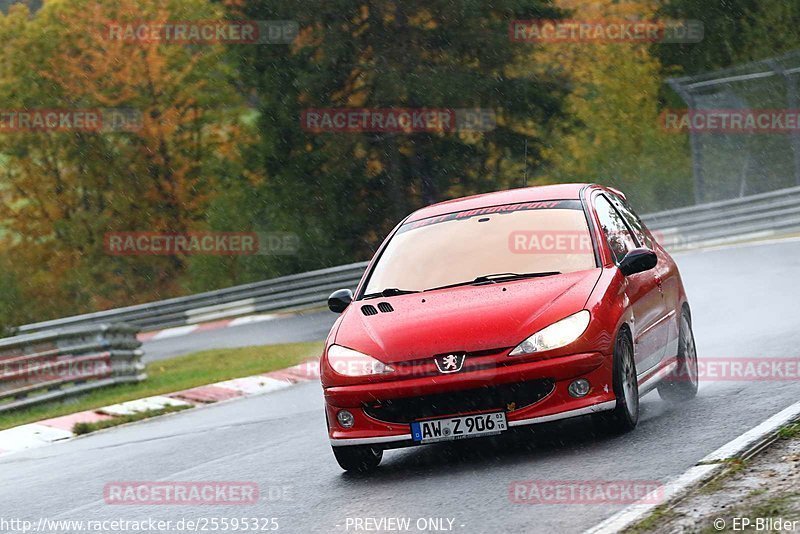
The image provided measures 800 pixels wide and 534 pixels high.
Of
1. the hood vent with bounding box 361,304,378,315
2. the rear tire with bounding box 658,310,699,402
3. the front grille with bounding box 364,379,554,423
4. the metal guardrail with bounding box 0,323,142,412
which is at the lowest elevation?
the metal guardrail with bounding box 0,323,142,412

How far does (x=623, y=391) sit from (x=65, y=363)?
10.3 metres

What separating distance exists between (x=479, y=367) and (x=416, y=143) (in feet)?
104

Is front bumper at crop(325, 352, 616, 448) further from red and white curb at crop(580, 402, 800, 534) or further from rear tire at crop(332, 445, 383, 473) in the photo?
red and white curb at crop(580, 402, 800, 534)

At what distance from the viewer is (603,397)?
24.8 feet

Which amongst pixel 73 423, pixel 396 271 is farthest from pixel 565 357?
pixel 73 423

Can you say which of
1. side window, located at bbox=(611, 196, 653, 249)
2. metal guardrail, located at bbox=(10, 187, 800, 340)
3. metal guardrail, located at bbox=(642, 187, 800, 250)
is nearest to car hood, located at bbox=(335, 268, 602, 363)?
side window, located at bbox=(611, 196, 653, 249)

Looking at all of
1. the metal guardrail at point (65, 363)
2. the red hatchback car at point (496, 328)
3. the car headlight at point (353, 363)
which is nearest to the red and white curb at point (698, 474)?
the red hatchback car at point (496, 328)

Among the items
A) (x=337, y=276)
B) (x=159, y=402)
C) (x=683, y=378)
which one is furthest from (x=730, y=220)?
(x=683, y=378)

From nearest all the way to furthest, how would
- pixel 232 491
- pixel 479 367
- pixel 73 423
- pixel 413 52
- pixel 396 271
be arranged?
1. pixel 479 367
2. pixel 232 491
3. pixel 396 271
4. pixel 73 423
5. pixel 413 52

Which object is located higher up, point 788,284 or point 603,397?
point 603,397

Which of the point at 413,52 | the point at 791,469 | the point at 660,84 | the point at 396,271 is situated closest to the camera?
the point at 791,469

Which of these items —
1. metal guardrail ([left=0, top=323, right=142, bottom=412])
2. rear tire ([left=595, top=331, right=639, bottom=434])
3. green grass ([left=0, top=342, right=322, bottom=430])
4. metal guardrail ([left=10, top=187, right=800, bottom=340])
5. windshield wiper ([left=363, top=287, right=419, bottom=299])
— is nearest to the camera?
rear tire ([left=595, top=331, right=639, bottom=434])

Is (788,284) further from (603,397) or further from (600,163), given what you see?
(600,163)

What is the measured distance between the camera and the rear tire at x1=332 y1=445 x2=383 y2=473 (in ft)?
26.4
